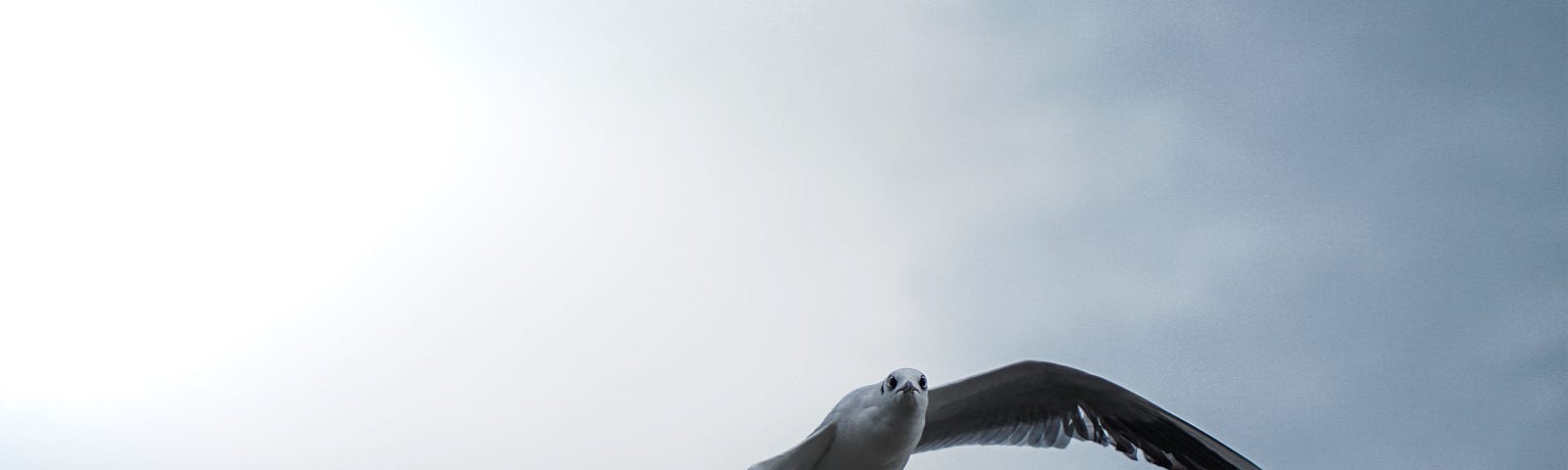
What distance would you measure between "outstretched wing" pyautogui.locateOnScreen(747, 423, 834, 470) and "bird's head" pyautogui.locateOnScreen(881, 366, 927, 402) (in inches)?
13.1

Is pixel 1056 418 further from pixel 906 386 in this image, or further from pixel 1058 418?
pixel 906 386

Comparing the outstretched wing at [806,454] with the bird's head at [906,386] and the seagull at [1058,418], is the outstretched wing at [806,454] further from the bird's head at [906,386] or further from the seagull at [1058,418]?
the seagull at [1058,418]

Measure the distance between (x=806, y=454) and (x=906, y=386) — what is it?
59cm

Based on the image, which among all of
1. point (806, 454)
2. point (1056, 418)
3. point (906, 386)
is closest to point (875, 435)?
point (906, 386)

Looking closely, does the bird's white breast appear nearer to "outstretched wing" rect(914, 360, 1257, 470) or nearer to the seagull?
the seagull

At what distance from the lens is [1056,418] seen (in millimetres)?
6453

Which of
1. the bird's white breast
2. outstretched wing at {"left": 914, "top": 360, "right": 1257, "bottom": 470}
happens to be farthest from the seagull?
the bird's white breast

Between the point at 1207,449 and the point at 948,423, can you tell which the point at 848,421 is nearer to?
the point at 948,423

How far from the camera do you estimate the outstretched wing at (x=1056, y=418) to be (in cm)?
629

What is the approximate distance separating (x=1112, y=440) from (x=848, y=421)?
169 centimetres

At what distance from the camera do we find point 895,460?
5.49 meters

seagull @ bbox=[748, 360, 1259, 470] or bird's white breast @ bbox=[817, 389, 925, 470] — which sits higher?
seagull @ bbox=[748, 360, 1259, 470]

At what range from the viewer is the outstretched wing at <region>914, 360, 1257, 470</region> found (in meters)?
6.29

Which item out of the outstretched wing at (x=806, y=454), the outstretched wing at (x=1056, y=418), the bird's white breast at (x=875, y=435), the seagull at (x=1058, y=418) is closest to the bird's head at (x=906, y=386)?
the bird's white breast at (x=875, y=435)
